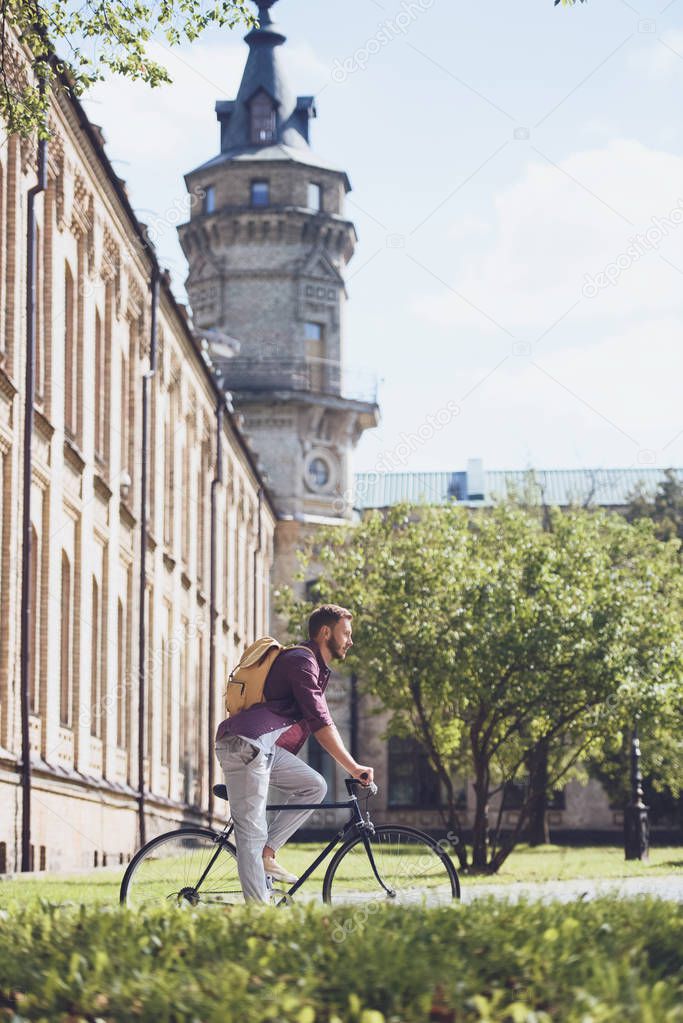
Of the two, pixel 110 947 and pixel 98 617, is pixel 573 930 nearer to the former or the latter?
pixel 110 947

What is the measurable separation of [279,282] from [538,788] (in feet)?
108

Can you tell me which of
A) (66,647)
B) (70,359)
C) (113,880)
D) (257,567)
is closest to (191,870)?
(113,880)

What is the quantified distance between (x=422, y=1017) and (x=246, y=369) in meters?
51.3

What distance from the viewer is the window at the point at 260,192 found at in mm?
56188

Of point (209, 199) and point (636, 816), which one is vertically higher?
point (209, 199)

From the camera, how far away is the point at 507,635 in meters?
24.3

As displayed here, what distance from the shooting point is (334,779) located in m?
56.6

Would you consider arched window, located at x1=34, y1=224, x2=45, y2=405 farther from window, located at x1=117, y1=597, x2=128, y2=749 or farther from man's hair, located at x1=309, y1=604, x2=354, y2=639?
man's hair, located at x1=309, y1=604, x2=354, y2=639

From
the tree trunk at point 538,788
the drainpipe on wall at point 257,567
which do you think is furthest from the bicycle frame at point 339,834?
the drainpipe on wall at point 257,567

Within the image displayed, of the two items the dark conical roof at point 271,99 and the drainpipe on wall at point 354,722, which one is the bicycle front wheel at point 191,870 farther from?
the dark conical roof at point 271,99

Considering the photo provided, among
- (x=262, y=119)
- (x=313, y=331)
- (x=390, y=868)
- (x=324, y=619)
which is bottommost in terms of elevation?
(x=390, y=868)

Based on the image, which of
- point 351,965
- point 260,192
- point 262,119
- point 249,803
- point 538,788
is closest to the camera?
point 351,965

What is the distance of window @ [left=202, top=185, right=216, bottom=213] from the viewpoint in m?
56.6

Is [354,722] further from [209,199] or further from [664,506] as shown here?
[209,199]
